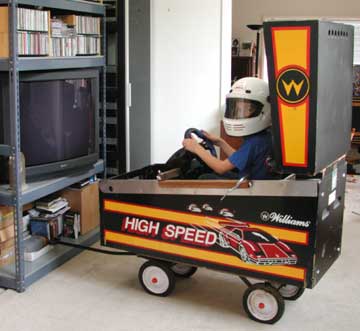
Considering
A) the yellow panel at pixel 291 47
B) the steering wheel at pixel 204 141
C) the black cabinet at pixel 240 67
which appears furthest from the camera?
the black cabinet at pixel 240 67

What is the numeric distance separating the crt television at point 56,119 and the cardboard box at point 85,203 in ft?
0.77

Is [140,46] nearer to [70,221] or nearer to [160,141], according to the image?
[160,141]

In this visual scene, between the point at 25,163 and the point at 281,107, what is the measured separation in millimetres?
→ 1536

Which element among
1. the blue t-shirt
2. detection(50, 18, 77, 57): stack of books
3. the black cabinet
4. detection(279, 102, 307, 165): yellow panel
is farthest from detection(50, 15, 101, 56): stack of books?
the black cabinet

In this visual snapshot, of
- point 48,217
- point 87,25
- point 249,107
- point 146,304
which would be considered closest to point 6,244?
point 48,217

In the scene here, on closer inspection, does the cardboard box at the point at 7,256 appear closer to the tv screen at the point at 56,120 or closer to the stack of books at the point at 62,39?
the tv screen at the point at 56,120

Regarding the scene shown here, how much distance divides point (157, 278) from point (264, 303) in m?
0.61

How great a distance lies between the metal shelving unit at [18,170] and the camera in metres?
2.96

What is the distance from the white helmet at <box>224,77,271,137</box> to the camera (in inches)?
116

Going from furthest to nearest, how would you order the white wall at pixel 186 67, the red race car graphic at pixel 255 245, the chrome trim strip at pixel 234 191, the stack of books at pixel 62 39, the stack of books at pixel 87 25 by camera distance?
the white wall at pixel 186 67
the stack of books at pixel 87 25
the stack of books at pixel 62 39
the red race car graphic at pixel 255 245
the chrome trim strip at pixel 234 191

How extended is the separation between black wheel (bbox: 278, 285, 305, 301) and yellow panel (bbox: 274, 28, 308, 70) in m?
1.24

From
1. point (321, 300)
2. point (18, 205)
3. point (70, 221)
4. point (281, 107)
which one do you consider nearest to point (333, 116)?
point (281, 107)

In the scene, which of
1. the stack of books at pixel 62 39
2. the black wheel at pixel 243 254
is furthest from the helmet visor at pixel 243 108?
the stack of books at pixel 62 39

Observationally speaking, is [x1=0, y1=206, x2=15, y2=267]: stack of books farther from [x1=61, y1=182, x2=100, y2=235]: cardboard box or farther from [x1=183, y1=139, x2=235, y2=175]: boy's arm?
[x1=183, y1=139, x2=235, y2=175]: boy's arm
